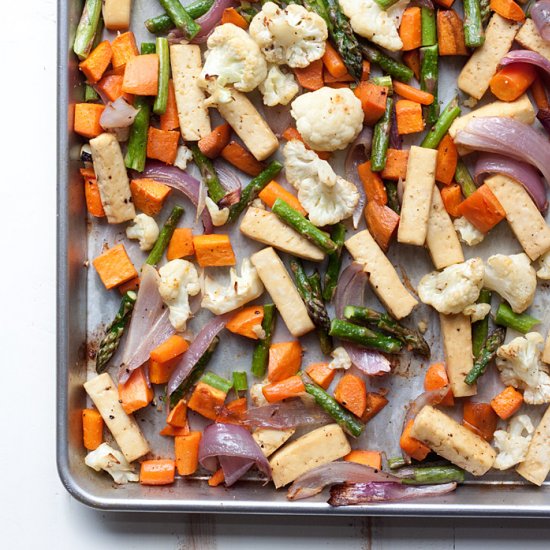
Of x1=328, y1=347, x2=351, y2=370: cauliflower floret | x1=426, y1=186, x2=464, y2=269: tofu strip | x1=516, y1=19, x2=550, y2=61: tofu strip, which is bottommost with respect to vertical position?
x1=328, y1=347, x2=351, y2=370: cauliflower floret

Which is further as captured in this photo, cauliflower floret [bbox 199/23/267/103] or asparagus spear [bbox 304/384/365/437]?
asparagus spear [bbox 304/384/365/437]

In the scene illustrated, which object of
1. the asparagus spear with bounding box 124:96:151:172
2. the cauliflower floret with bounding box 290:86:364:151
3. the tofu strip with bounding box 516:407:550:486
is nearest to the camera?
the cauliflower floret with bounding box 290:86:364:151

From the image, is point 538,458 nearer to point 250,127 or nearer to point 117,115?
point 250,127

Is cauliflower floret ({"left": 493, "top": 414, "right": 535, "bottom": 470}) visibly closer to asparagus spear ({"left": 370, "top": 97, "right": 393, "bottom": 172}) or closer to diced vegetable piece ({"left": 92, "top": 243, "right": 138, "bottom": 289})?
asparagus spear ({"left": 370, "top": 97, "right": 393, "bottom": 172})

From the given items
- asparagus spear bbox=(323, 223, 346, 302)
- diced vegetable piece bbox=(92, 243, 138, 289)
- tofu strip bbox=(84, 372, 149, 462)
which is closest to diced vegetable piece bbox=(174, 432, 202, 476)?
tofu strip bbox=(84, 372, 149, 462)

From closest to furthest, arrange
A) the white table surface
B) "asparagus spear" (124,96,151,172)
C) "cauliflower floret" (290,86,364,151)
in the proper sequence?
1. "cauliflower floret" (290,86,364,151)
2. "asparagus spear" (124,96,151,172)
3. the white table surface

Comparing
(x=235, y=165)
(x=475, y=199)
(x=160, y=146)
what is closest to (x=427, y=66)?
(x=475, y=199)
